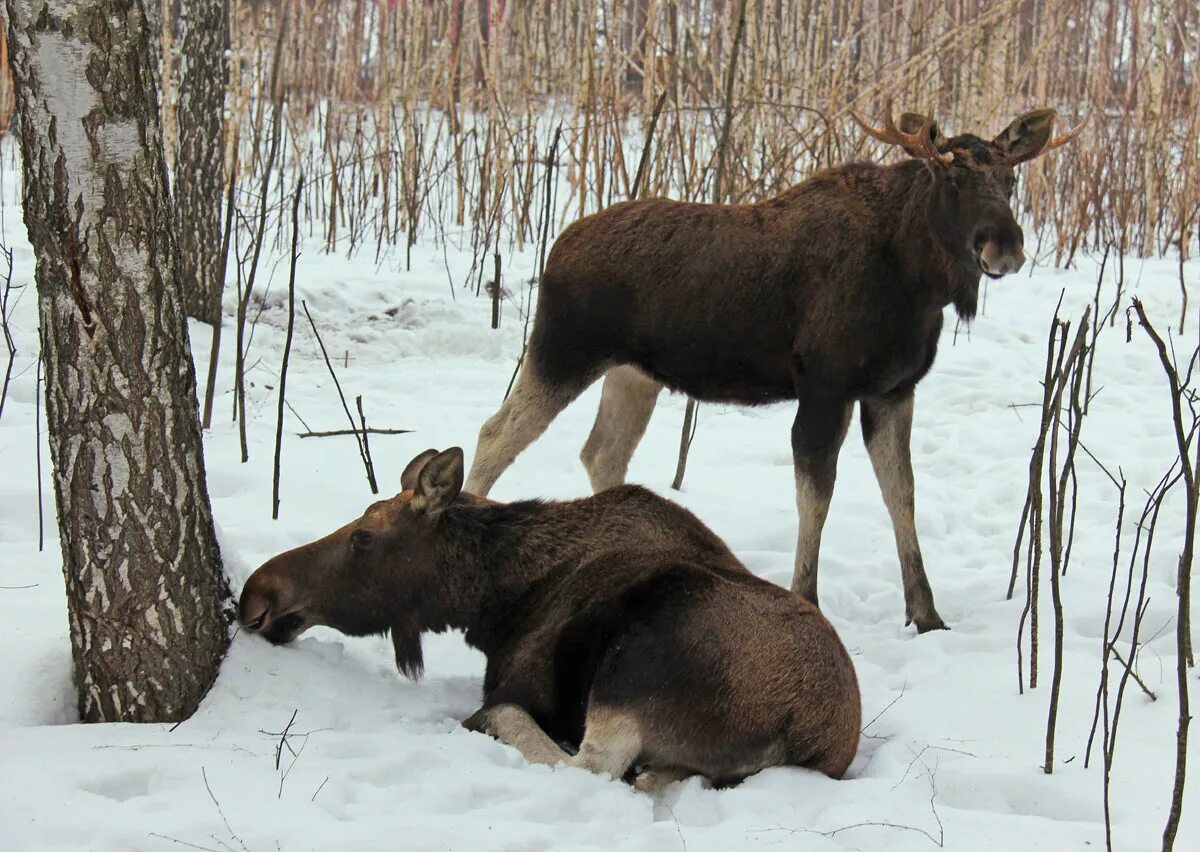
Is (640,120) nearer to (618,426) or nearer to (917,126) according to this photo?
→ (618,426)

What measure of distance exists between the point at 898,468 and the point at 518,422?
183cm

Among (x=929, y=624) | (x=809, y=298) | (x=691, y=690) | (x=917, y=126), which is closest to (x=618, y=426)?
(x=809, y=298)

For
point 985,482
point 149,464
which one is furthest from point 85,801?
point 985,482

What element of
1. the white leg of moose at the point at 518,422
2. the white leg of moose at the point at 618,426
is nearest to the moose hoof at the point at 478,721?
the white leg of moose at the point at 518,422

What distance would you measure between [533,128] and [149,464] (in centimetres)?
821

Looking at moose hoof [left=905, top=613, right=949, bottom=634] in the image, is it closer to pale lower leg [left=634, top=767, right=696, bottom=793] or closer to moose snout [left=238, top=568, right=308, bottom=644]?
pale lower leg [left=634, top=767, right=696, bottom=793]

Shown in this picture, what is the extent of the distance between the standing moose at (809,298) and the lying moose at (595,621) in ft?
4.40

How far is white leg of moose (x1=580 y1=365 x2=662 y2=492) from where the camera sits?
255 inches

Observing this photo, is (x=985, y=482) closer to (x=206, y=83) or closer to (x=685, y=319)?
(x=685, y=319)

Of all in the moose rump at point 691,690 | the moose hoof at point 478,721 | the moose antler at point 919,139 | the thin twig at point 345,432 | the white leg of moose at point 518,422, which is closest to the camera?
the moose rump at point 691,690

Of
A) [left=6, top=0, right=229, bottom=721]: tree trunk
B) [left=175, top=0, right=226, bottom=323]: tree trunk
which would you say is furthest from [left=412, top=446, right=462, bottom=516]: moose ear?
[left=175, top=0, right=226, bottom=323]: tree trunk

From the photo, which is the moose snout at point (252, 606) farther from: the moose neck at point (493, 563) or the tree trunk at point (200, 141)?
the tree trunk at point (200, 141)

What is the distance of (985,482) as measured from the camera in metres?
7.39

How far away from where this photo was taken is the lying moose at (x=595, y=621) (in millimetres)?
3707
